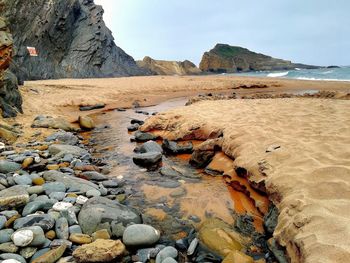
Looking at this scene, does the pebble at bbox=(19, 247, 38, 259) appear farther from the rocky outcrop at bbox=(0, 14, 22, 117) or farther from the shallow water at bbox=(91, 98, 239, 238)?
the rocky outcrop at bbox=(0, 14, 22, 117)

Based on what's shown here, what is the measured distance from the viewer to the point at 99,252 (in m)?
2.77

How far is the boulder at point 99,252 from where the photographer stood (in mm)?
2729

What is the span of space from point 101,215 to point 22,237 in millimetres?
863

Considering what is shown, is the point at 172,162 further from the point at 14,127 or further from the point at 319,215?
the point at 14,127

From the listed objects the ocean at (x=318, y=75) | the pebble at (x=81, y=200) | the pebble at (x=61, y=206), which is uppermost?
the ocean at (x=318, y=75)

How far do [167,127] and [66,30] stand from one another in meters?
32.9

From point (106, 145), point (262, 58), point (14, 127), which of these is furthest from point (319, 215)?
point (262, 58)

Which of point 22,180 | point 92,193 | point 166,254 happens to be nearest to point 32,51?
point 22,180

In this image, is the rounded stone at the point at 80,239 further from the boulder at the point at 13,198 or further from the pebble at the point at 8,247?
the boulder at the point at 13,198

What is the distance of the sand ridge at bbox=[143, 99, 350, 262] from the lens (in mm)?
2447

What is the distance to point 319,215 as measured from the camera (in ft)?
8.73

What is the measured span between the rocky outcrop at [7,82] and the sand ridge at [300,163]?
479 centimetres

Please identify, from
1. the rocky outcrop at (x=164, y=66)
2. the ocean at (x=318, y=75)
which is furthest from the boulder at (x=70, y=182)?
the rocky outcrop at (x=164, y=66)

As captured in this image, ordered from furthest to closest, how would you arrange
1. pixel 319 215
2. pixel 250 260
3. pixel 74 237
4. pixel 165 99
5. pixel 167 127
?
pixel 165 99
pixel 167 127
pixel 74 237
pixel 250 260
pixel 319 215
